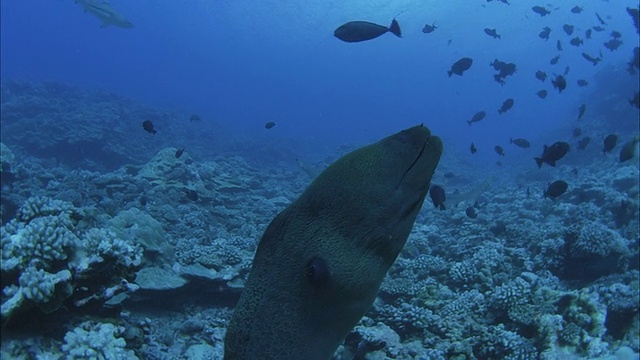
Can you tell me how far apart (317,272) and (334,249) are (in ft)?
0.35

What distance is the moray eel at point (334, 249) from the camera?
4.58 ft

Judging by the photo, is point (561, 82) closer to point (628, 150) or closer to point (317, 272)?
point (628, 150)

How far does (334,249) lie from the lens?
56.2 inches

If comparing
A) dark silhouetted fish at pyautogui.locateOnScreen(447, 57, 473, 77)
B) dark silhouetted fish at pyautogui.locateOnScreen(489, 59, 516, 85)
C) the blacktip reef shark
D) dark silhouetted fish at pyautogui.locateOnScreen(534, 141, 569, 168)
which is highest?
the blacktip reef shark

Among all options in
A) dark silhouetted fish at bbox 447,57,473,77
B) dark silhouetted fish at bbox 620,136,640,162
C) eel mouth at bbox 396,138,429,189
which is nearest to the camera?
eel mouth at bbox 396,138,429,189

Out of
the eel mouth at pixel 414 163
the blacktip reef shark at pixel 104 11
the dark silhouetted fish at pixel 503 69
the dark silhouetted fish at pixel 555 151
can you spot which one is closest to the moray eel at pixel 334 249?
the eel mouth at pixel 414 163

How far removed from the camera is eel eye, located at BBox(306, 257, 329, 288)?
1.41m

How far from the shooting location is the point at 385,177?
138cm

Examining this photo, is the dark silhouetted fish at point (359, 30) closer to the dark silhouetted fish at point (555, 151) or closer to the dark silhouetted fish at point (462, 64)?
the dark silhouetted fish at point (555, 151)

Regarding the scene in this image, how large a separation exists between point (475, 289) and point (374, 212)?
5.92 m

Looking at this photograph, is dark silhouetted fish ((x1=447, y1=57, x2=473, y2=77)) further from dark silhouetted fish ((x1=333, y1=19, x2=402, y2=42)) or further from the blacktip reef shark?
the blacktip reef shark

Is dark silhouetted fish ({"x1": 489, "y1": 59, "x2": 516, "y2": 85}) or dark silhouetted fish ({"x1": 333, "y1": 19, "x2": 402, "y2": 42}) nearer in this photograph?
dark silhouetted fish ({"x1": 333, "y1": 19, "x2": 402, "y2": 42})

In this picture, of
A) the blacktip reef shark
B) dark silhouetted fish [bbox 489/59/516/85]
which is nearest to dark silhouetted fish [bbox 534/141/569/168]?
dark silhouetted fish [bbox 489/59/516/85]

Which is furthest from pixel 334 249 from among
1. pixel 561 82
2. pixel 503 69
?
pixel 503 69
